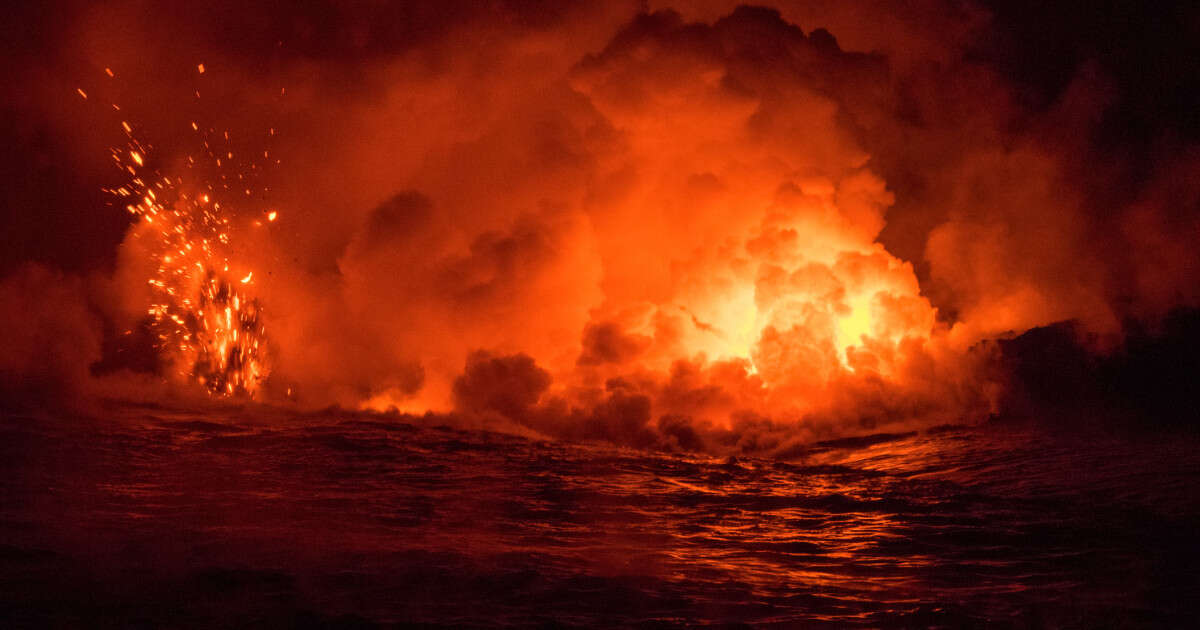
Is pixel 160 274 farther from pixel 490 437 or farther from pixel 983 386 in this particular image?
pixel 983 386

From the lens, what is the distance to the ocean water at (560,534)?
317 inches

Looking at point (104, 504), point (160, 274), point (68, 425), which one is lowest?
point (104, 504)

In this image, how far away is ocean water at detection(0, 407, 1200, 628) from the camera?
805 cm

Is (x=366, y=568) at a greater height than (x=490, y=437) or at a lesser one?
lesser

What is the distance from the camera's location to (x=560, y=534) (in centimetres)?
1138

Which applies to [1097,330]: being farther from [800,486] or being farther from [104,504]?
[104,504]

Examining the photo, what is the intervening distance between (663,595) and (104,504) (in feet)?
21.2

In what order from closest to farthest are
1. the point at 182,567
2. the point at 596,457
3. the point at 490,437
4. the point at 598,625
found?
the point at 598,625, the point at 182,567, the point at 596,457, the point at 490,437

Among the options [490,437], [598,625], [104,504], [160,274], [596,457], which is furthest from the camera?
[160,274]

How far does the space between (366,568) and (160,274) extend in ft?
57.5

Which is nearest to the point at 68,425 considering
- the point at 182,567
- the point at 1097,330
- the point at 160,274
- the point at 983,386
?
the point at 160,274

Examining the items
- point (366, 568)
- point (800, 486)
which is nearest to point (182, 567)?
point (366, 568)

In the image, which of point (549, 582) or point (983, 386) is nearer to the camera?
point (549, 582)

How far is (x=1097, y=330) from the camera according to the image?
26031 mm
